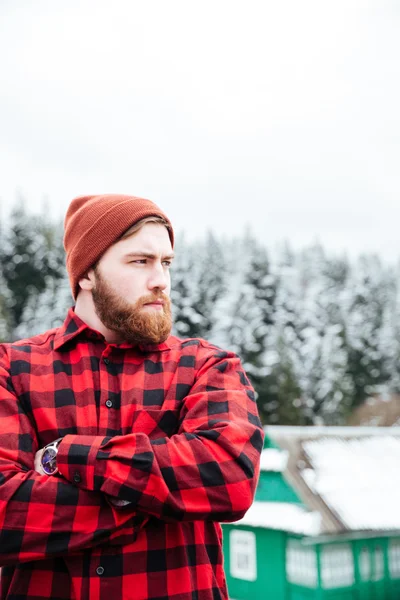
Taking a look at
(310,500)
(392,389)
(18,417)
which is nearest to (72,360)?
(18,417)

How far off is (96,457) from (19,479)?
0.92ft

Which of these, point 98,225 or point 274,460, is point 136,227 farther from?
point 274,460

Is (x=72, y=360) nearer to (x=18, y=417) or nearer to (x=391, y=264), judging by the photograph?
(x=18, y=417)

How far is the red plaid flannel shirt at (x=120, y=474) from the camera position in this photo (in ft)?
7.59

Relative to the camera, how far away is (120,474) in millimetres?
2311

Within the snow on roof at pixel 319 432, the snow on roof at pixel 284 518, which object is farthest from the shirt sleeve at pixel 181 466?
the snow on roof at pixel 319 432

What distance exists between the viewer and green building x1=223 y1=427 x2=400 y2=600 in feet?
42.6

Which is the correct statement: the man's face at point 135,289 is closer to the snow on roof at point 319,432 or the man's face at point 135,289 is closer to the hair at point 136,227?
the hair at point 136,227

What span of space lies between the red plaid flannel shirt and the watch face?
51 mm

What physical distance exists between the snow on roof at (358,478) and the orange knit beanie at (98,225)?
37.1 feet

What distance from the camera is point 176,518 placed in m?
2.33

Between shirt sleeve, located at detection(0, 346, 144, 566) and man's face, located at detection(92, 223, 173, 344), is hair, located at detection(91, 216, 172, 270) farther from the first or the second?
shirt sleeve, located at detection(0, 346, 144, 566)

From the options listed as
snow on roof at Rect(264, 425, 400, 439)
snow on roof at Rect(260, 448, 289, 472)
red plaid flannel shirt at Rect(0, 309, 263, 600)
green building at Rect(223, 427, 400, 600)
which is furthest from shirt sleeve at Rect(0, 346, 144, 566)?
snow on roof at Rect(264, 425, 400, 439)

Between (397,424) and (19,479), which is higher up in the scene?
(19,479)
